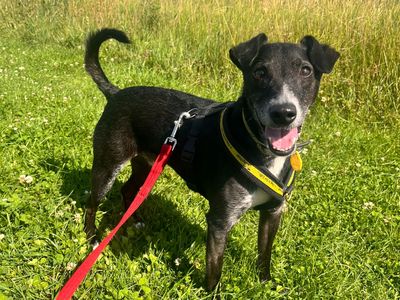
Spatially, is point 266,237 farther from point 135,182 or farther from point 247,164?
point 135,182

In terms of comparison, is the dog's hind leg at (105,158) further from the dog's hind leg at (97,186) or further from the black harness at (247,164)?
the black harness at (247,164)

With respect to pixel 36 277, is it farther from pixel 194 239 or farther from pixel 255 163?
pixel 255 163

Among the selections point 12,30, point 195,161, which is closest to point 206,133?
point 195,161

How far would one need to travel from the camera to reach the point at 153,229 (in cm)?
365

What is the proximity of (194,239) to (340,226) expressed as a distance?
4.72ft

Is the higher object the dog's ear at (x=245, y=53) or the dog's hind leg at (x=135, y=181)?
the dog's ear at (x=245, y=53)

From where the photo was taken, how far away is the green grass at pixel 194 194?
305 cm

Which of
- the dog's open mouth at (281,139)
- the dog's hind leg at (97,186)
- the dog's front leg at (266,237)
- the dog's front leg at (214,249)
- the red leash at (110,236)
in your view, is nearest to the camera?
the red leash at (110,236)

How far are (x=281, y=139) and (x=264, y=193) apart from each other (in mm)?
459

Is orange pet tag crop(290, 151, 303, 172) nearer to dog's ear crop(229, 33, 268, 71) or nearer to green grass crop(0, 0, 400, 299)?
dog's ear crop(229, 33, 268, 71)

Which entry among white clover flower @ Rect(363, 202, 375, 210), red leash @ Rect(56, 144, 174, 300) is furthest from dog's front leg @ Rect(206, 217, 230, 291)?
white clover flower @ Rect(363, 202, 375, 210)

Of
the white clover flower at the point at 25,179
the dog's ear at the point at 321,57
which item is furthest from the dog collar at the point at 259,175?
the white clover flower at the point at 25,179

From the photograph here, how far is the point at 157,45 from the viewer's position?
7762mm

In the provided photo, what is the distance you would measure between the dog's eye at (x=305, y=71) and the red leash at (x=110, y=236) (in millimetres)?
1004
